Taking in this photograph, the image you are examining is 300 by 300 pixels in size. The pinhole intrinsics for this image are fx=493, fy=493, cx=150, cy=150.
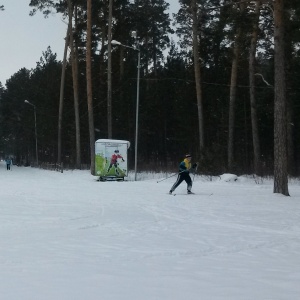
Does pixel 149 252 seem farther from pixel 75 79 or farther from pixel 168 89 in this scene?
pixel 168 89

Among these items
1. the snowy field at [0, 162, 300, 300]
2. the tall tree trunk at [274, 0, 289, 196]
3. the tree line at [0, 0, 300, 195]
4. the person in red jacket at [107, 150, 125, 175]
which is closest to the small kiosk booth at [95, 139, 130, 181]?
the person in red jacket at [107, 150, 125, 175]

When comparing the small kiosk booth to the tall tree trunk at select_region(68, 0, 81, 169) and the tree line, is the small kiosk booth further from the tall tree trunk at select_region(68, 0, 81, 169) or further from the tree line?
the tall tree trunk at select_region(68, 0, 81, 169)

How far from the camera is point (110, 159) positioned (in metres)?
30.6

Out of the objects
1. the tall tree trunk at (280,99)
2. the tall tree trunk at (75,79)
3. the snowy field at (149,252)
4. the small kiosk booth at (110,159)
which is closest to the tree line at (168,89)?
the tall tree trunk at (75,79)

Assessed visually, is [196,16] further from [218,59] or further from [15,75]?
[15,75]

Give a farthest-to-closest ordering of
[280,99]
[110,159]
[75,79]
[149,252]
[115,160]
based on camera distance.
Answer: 1. [75,79]
2. [115,160]
3. [110,159]
4. [280,99]
5. [149,252]

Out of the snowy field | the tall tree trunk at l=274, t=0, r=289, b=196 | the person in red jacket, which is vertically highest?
the tall tree trunk at l=274, t=0, r=289, b=196

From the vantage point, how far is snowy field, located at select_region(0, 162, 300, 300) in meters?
5.34

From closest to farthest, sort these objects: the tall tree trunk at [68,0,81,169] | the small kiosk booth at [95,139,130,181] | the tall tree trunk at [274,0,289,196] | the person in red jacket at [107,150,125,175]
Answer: the tall tree trunk at [274,0,289,196]
the small kiosk booth at [95,139,130,181]
the person in red jacket at [107,150,125,175]
the tall tree trunk at [68,0,81,169]

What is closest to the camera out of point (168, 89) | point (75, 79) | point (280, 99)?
point (280, 99)

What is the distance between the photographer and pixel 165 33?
2066 inches

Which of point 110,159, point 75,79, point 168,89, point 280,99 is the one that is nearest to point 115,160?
point 110,159

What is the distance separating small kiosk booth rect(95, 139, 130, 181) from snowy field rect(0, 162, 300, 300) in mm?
15817

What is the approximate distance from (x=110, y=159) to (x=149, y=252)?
23.2 m
